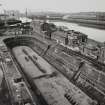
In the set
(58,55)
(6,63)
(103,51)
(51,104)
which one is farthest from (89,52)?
(6,63)

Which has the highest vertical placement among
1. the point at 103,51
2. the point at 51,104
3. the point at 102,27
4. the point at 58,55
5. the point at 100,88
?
the point at 102,27

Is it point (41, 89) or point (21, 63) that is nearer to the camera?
point (41, 89)

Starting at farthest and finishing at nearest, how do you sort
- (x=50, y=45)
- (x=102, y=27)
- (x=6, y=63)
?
(x=102, y=27) → (x=50, y=45) → (x=6, y=63)

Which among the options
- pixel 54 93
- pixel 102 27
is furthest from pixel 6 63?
pixel 102 27

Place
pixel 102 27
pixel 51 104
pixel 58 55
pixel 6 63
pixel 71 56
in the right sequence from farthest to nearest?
pixel 102 27, pixel 58 55, pixel 71 56, pixel 6 63, pixel 51 104

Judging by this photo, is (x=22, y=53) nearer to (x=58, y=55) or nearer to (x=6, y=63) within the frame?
(x=58, y=55)

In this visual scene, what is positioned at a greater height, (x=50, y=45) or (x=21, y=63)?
(x=50, y=45)

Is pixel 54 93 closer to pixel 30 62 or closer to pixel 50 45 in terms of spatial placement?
pixel 30 62

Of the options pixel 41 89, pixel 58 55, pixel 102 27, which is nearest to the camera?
pixel 41 89

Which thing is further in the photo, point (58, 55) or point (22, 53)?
point (22, 53)
